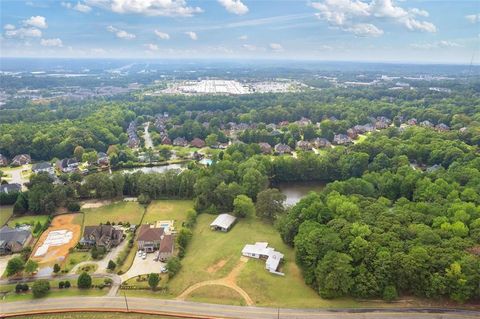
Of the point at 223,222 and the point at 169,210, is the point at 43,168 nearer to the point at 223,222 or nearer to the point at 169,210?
the point at 169,210

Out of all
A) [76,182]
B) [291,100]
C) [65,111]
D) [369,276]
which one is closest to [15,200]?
[76,182]

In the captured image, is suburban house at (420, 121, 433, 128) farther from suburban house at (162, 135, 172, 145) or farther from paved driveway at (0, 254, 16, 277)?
paved driveway at (0, 254, 16, 277)

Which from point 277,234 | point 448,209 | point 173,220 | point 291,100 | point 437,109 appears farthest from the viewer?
point 291,100

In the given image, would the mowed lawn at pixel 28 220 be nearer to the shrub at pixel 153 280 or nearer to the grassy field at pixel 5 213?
the grassy field at pixel 5 213

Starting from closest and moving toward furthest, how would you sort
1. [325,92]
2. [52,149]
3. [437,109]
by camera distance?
[52,149] → [437,109] → [325,92]

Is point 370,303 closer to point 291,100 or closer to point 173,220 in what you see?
point 173,220

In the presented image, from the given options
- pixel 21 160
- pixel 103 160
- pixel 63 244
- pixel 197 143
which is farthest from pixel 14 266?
pixel 197 143

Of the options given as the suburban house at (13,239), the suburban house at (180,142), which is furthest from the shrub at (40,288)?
the suburban house at (180,142)
